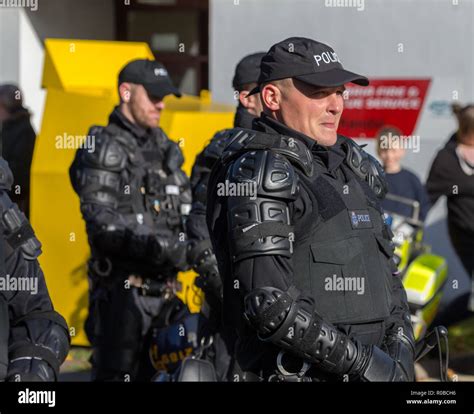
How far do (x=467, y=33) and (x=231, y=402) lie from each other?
7.18 m

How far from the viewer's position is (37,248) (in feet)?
12.2

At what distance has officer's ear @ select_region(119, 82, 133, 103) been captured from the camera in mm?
6809

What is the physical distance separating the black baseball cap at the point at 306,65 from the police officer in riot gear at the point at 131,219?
2852mm

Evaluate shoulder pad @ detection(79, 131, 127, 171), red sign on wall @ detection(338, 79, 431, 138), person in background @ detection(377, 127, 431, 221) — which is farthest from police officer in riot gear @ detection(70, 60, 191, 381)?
red sign on wall @ detection(338, 79, 431, 138)

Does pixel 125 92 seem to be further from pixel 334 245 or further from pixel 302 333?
pixel 302 333

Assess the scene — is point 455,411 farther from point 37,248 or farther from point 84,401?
point 37,248

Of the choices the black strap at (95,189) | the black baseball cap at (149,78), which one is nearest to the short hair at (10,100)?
the black baseball cap at (149,78)

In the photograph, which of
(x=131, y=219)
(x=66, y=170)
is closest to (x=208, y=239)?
(x=131, y=219)

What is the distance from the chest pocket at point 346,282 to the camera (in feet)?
11.8

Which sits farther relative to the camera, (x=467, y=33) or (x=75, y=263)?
(x=467, y=33)

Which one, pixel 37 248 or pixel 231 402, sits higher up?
pixel 37 248

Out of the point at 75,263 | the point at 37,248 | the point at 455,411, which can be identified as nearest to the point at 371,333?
the point at 455,411

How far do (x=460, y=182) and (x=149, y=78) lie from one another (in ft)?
10.7

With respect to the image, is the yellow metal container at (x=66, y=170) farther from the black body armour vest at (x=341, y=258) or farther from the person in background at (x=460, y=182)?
the black body armour vest at (x=341, y=258)
